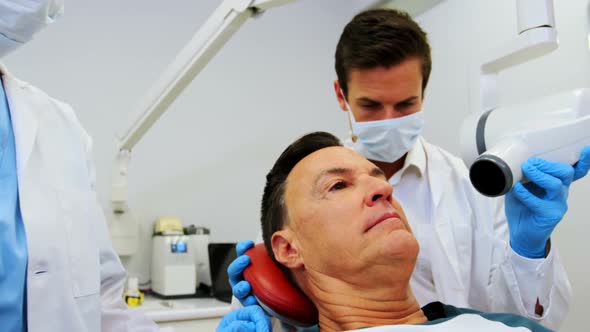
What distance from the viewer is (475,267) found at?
144 cm

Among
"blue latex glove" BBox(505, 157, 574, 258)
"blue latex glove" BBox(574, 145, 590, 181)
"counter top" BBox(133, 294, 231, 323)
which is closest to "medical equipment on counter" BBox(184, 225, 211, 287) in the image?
"counter top" BBox(133, 294, 231, 323)

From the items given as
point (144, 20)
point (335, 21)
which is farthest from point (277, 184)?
point (335, 21)

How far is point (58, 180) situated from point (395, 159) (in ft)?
3.10

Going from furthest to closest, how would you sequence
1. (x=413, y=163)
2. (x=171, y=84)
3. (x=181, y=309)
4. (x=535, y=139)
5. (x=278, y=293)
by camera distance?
1. (x=181, y=309)
2. (x=171, y=84)
3. (x=413, y=163)
4. (x=278, y=293)
5. (x=535, y=139)

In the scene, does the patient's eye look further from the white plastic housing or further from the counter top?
the white plastic housing

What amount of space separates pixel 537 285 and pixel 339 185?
1.69 feet

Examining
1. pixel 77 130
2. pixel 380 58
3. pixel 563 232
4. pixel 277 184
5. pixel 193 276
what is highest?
pixel 380 58

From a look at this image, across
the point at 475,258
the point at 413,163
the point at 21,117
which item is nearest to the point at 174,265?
the point at 21,117

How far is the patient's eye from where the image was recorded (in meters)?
1.22

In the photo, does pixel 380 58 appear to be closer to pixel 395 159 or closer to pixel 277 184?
pixel 395 159

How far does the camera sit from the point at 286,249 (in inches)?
49.7

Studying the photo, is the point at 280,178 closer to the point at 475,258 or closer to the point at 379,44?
the point at 379,44

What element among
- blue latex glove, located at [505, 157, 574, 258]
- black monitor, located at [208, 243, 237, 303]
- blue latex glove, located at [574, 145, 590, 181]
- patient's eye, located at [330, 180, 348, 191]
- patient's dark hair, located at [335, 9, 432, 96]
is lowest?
black monitor, located at [208, 243, 237, 303]

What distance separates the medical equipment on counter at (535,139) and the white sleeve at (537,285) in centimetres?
27
